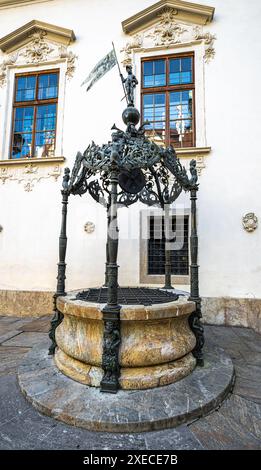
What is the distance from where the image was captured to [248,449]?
1.72 metres

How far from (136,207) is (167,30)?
4.06 meters

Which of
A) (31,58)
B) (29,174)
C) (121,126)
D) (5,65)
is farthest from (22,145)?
(121,126)

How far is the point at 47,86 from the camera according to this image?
19.6 ft

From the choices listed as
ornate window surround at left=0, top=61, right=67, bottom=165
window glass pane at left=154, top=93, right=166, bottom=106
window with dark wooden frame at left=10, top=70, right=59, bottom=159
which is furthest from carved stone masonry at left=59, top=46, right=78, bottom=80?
window glass pane at left=154, top=93, right=166, bottom=106

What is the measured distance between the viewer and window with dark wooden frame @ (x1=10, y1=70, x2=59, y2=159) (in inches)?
231

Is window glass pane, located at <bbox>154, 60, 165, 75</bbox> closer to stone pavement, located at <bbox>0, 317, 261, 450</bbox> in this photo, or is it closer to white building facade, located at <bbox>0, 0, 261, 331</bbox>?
white building facade, located at <bbox>0, 0, 261, 331</bbox>

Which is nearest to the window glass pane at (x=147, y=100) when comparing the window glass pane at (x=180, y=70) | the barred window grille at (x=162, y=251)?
the window glass pane at (x=180, y=70)

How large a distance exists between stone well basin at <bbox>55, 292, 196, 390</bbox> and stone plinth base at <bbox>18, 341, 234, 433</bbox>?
0.09m

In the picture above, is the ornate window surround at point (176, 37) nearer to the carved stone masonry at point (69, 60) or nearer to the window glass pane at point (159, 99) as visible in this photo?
the window glass pane at point (159, 99)

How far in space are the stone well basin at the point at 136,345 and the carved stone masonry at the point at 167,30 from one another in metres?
5.78

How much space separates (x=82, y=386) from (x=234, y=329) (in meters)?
3.16

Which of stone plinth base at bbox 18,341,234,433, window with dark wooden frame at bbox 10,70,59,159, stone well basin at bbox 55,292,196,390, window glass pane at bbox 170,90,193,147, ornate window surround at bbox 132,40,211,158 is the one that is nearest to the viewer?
stone plinth base at bbox 18,341,234,433

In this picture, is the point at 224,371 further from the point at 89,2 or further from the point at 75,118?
the point at 89,2

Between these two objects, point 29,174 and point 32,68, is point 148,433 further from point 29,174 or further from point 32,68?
point 32,68
